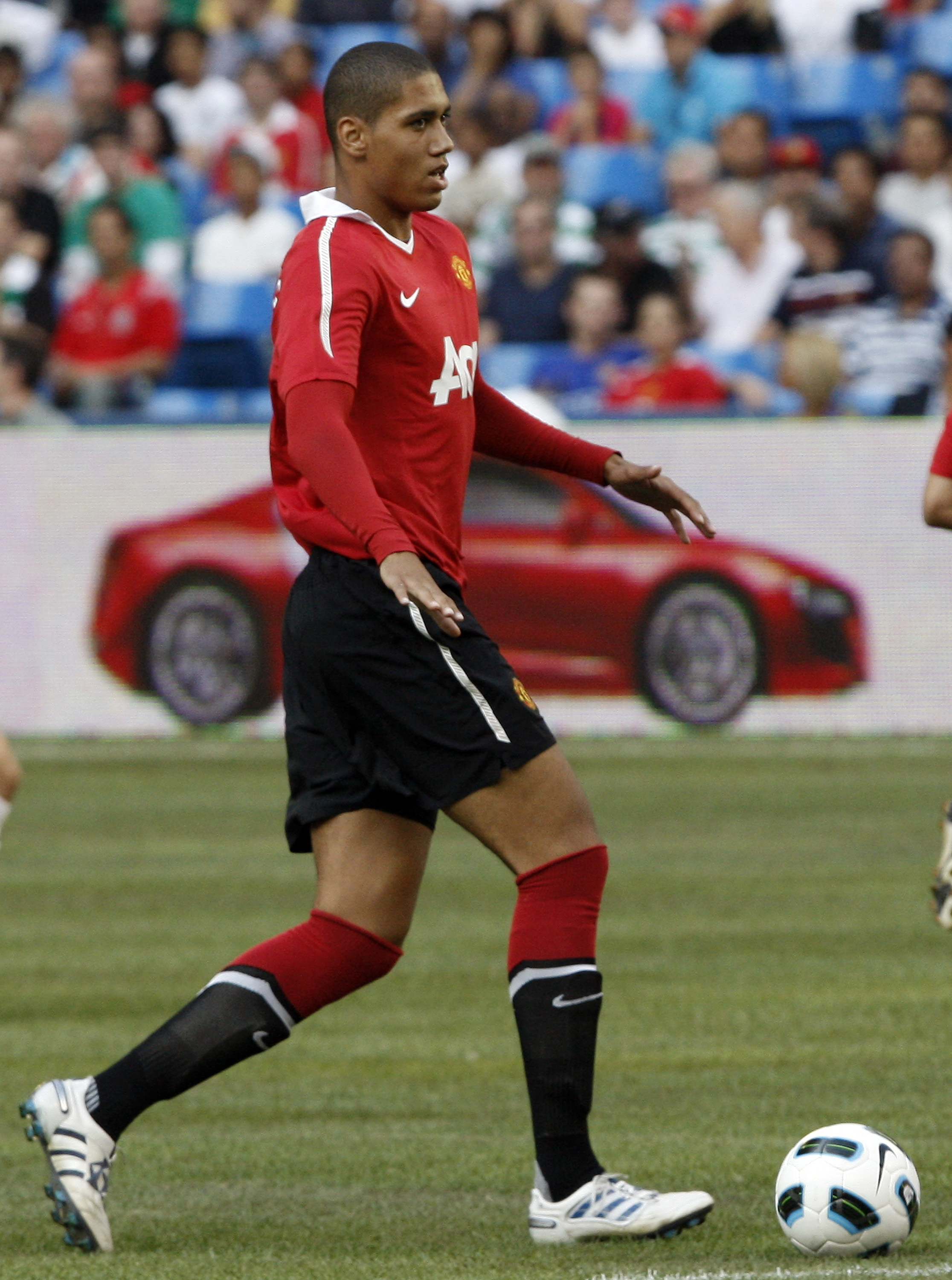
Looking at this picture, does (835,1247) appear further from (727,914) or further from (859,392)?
(859,392)

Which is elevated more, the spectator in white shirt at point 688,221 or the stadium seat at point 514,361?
the spectator in white shirt at point 688,221

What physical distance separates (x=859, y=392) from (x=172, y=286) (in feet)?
19.6

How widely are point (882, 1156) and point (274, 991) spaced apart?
1.15 m

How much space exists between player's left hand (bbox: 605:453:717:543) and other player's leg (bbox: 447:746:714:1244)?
2.18 ft

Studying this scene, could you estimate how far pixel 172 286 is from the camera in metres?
18.6

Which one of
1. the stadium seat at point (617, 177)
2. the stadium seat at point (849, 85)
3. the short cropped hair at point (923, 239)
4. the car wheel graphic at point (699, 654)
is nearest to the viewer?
the car wheel graphic at point (699, 654)

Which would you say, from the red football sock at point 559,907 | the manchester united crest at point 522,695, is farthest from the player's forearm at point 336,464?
the red football sock at point 559,907

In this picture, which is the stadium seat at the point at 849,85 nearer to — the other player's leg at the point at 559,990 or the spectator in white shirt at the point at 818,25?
the spectator in white shirt at the point at 818,25

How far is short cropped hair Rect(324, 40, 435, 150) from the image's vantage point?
14.0 ft

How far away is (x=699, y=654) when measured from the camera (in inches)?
552

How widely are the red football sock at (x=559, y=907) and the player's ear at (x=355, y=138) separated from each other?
1358mm

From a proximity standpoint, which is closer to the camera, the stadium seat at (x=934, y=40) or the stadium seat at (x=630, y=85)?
the stadium seat at (x=934, y=40)

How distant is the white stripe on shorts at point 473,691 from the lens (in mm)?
4133

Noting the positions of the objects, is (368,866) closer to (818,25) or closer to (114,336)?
(114,336)
